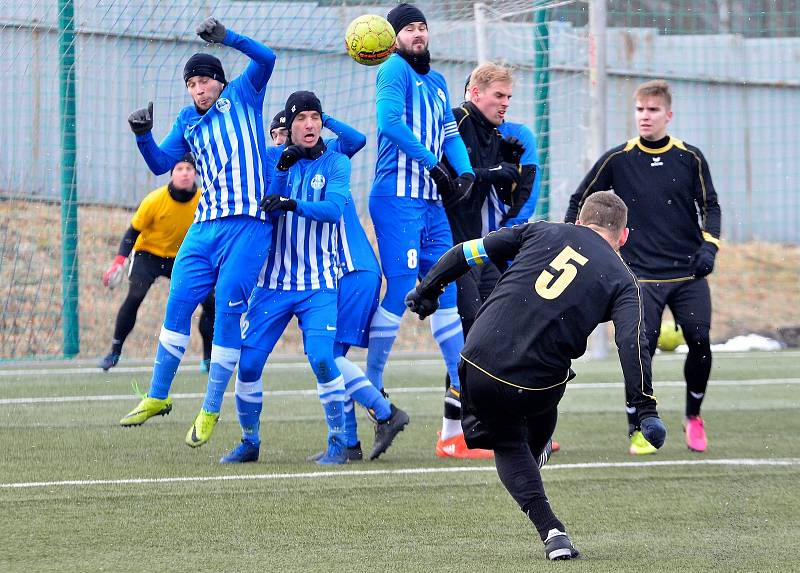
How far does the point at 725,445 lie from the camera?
7.09 meters

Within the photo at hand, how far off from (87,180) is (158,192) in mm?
2000

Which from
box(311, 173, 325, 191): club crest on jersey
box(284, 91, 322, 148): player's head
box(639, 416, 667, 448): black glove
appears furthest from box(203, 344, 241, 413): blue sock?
box(639, 416, 667, 448): black glove

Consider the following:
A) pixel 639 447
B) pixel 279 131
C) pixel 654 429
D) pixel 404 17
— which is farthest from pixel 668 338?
pixel 654 429

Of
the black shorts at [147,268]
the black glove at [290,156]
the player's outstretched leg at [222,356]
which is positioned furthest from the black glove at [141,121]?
the black shorts at [147,268]

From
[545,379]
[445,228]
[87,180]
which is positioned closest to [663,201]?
[445,228]

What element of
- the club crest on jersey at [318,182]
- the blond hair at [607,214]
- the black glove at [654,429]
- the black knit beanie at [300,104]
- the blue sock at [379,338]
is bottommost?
the black glove at [654,429]

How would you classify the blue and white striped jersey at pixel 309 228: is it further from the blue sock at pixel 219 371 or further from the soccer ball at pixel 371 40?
the soccer ball at pixel 371 40

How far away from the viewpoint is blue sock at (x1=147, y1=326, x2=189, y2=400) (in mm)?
6551

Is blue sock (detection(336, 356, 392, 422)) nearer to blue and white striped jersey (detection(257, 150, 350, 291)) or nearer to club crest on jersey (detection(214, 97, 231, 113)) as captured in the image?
blue and white striped jersey (detection(257, 150, 350, 291))

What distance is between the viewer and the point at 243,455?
649cm

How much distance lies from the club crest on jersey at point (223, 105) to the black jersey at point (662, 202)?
1.89m

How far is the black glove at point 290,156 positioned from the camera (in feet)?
21.2

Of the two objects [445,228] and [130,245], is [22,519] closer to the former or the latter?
[445,228]

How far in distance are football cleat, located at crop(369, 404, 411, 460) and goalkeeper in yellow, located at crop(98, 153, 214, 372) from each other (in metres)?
3.98
